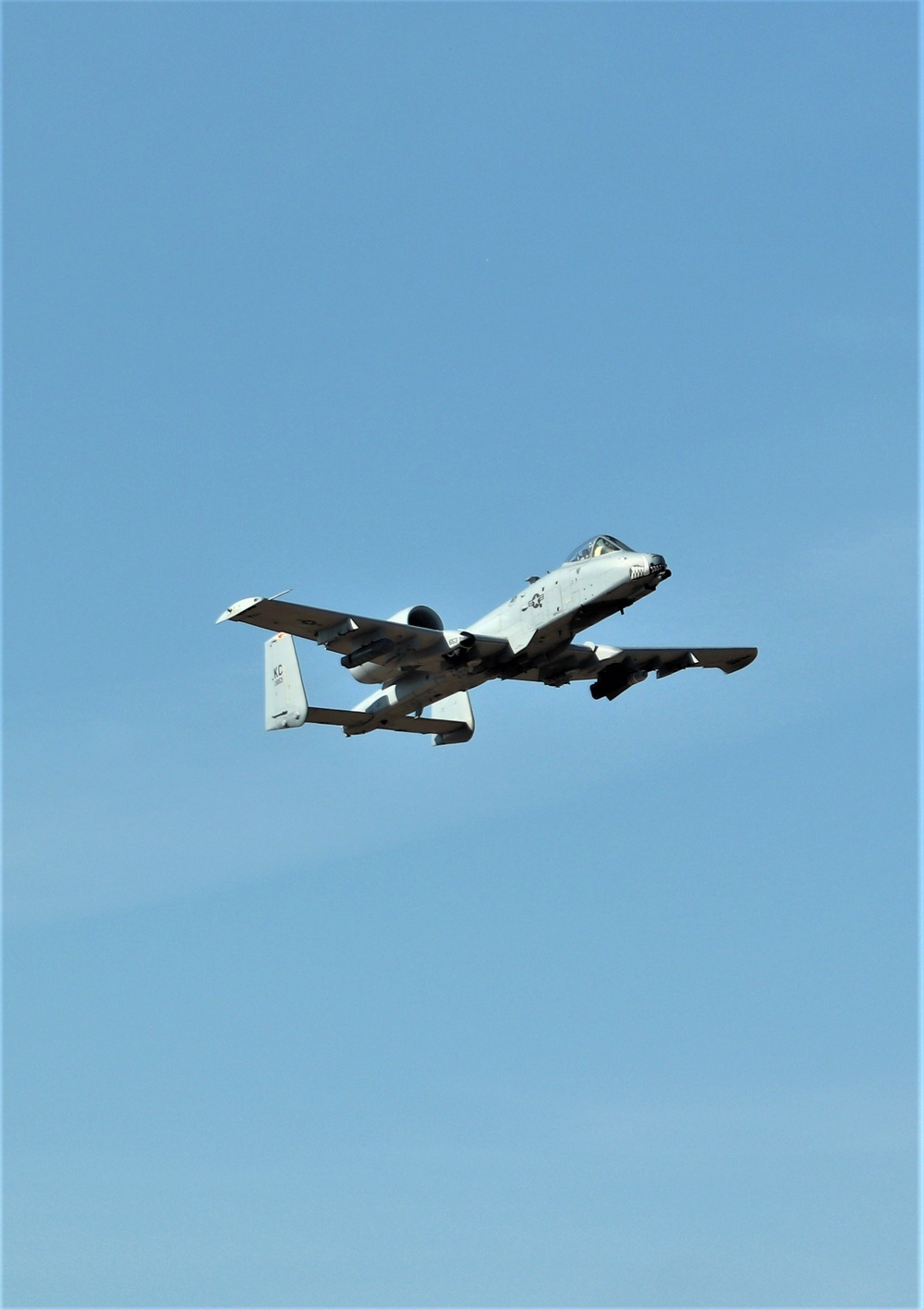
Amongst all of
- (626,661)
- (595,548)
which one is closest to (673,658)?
(626,661)

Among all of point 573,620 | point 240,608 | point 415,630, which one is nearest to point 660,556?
point 573,620

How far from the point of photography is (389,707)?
6034cm

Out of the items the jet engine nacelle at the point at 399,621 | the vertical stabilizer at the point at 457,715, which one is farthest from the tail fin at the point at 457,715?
the jet engine nacelle at the point at 399,621

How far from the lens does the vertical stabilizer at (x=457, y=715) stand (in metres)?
63.5

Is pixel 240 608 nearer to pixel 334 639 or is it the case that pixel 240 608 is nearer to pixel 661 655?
pixel 334 639

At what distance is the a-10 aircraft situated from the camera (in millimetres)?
57156

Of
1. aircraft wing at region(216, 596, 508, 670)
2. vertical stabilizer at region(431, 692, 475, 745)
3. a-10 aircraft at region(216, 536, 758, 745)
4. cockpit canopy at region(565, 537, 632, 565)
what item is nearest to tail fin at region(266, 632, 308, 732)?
a-10 aircraft at region(216, 536, 758, 745)

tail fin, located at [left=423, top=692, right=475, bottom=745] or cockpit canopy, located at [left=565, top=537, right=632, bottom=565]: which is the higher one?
cockpit canopy, located at [left=565, top=537, right=632, bottom=565]

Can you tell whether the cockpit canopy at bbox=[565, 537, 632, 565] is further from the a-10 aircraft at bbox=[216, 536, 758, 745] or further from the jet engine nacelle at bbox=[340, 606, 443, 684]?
the jet engine nacelle at bbox=[340, 606, 443, 684]

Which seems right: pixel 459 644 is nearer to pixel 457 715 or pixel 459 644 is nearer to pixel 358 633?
pixel 358 633

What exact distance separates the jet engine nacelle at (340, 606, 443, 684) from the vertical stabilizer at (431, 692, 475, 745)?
440 centimetres

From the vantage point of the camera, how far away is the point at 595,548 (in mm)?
58031

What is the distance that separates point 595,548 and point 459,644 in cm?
457

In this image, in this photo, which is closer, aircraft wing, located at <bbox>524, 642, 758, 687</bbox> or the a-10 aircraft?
the a-10 aircraft
